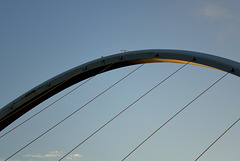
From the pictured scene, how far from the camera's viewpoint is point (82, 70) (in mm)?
11820

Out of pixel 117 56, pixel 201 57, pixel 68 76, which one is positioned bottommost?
pixel 201 57

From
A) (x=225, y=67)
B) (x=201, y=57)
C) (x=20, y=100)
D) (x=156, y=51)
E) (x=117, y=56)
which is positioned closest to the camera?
(x=225, y=67)

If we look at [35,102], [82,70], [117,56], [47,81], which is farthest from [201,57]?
[35,102]

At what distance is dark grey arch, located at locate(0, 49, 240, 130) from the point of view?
29.7 ft

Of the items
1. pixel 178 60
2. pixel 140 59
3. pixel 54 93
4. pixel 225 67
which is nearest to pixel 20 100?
pixel 54 93

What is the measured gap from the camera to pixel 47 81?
12484 mm

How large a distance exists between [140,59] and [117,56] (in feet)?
2.88

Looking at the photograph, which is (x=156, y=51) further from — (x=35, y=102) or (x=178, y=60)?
(x=35, y=102)

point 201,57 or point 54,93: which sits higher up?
point 54,93

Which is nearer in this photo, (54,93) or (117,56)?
(117,56)

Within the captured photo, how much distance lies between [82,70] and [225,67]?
5.10m

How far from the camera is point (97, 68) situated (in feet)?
38.3

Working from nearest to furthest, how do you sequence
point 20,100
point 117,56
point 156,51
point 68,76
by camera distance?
point 156,51 → point 117,56 → point 68,76 → point 20,100

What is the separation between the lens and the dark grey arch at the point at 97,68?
9.06 m
